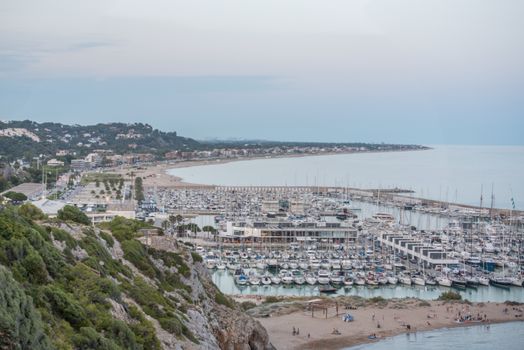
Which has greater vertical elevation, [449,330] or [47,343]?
[47,343]

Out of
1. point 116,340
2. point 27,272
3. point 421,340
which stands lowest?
point 421,340

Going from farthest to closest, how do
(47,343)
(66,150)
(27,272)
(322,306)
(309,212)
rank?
(66,150)
(309,212)
(322,306)
(27,272)
(47,343)

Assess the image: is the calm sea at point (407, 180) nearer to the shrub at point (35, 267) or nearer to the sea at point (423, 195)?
the sea at point (423, 195)

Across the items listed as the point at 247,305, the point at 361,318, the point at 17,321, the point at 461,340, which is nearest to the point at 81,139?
the point at 247,305

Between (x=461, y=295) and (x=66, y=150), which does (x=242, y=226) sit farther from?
(x=66, y=150)

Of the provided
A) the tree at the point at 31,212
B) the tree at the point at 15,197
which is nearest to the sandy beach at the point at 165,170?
the tree at the point at 15,197

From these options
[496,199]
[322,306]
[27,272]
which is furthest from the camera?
[496,199]

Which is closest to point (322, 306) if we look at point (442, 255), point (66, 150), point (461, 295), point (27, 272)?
point (461, 295)

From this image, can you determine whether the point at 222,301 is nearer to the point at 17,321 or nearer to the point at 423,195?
the point at 17,321
